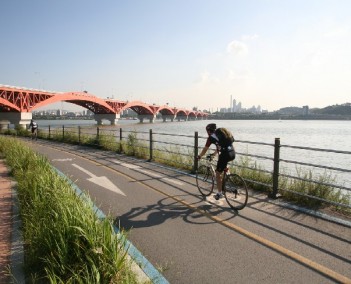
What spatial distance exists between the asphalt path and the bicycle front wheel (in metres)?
0.20

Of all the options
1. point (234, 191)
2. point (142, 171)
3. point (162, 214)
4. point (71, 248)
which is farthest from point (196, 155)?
point (71, 248)

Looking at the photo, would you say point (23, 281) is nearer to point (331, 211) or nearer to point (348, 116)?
point (331, 211)

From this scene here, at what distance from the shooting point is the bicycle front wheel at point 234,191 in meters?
6.92

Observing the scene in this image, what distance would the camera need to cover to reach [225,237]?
5281mm

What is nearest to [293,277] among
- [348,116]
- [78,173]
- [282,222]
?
[282,222]

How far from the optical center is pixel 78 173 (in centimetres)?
1141

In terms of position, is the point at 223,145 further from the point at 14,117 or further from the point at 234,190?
the point at 14,117

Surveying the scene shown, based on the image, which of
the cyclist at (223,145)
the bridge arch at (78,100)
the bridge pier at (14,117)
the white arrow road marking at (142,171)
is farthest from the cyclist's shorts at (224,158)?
the bridge arch at (78,100)

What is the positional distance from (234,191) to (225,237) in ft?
6.11

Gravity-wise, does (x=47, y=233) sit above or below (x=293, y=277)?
above

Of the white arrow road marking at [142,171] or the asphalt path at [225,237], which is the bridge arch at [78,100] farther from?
the asphalt path at [225,237]

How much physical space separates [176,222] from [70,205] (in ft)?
7.05

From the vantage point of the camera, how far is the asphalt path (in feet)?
13.5

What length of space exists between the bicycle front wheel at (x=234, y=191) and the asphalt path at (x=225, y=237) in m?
0.20
